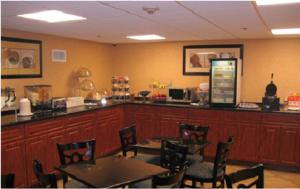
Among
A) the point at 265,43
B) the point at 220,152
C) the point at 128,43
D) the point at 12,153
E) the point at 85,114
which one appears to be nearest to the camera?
the point at 220,152

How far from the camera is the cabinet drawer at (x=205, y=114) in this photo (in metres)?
4.96

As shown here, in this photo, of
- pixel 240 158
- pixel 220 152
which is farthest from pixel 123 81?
pixel 220 152

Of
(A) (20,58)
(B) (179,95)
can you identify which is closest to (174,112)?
(B) (179,95)

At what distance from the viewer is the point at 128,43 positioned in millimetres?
6488

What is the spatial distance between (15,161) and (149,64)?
3669 millimetres

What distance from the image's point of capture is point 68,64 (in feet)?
17.7

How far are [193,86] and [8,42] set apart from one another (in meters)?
3.57

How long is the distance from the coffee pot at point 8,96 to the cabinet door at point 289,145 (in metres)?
4.22

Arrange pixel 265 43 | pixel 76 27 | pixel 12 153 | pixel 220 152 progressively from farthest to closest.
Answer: pixel 265 43 → pixel 76 27 → pixel 12 153 → pixel 220 152

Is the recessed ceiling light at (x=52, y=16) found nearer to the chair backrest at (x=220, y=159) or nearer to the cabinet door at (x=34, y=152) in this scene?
the cabinet door at (x=34, y=152)

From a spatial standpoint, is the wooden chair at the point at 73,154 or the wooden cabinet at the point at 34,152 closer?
the wooden chair at the point at 73,154

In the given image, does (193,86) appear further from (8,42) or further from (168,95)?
(8,42)

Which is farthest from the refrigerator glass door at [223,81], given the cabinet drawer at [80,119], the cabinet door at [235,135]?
the cabinet drawer at [80,119]

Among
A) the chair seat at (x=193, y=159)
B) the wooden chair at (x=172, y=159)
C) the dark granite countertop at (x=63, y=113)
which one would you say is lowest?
the chair seat at (x=193, y=159)
